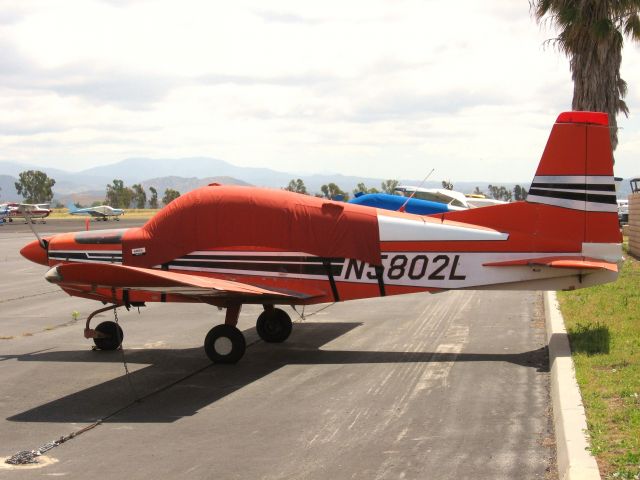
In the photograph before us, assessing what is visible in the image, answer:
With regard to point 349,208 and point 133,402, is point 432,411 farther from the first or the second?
point 349,208

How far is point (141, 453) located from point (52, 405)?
234 centimetres

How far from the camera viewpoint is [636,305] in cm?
1341

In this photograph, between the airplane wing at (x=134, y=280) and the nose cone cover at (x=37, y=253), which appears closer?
the airplane wing at (x=134, y=280)

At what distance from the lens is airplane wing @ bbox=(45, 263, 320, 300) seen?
8.80 metres

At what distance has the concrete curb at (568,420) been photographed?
18.6ft

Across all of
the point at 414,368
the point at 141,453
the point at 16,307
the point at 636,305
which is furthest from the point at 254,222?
the point at 16,307

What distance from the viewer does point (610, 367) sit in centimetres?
885

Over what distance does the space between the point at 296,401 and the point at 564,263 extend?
4422 mm

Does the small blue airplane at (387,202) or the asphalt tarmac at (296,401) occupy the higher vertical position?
the small blue airplane at (387,202)

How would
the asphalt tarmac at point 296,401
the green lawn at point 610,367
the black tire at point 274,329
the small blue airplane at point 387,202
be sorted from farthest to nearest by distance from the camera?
the small blue airplane at point 387,202
the black tire at point 274,329
the asphalt tarmac at point 296,401
the green lawn at point 610,367

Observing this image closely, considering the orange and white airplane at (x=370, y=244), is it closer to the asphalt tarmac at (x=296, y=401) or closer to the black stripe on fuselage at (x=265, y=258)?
the black stripe on fuselage at (x=265, y=258)

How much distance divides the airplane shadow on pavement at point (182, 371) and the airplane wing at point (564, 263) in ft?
4.29

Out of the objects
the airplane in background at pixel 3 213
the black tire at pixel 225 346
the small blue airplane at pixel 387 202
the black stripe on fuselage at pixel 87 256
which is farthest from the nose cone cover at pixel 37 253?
the airplane in background at pixel 3 213

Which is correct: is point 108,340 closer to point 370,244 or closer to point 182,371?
point 182,371
